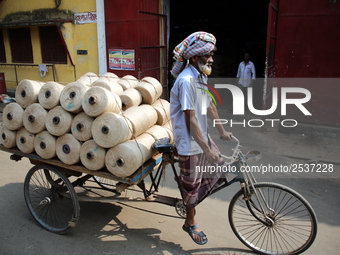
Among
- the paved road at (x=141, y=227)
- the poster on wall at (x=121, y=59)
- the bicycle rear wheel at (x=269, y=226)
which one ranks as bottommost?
the paved road at (x=141, y=227)

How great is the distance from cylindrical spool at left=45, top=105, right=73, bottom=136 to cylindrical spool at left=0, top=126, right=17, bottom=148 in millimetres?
519

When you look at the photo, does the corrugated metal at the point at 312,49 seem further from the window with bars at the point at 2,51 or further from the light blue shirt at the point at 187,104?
the window with bars at the point at 2,51

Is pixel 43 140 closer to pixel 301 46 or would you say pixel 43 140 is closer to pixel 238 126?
pixel 238 126

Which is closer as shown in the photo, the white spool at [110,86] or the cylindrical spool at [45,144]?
the cylindrical spool at [45,144]

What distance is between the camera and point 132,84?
3.71m

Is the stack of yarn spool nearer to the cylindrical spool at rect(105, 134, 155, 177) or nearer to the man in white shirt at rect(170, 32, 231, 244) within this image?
the cylindrical spool at rect(105, 134, 155, 177)

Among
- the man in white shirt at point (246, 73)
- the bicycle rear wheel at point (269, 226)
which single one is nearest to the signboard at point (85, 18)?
the man in white shirt at point (246, 73)

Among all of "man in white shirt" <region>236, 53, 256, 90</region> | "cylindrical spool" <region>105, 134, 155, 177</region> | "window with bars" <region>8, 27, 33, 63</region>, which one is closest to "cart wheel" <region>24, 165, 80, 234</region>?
"cylindrical spool" <region>105, 134, 155, 177</region>

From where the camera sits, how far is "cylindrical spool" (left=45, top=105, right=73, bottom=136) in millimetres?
2725

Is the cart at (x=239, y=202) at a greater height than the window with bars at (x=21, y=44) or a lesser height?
lesser

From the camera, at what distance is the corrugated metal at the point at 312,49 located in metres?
6.18

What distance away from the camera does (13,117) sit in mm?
2920

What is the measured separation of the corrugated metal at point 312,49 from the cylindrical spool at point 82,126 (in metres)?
4.90

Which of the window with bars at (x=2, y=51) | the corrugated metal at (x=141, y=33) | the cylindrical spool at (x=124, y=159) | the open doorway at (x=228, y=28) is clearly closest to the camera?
the cylindrical spool at (x=124, y=159)
